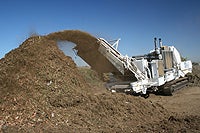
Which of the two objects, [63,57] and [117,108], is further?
[63,57]

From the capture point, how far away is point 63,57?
8281mm

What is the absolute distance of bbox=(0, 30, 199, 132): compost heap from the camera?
231 inches

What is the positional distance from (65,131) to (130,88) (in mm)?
5860

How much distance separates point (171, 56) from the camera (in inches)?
597

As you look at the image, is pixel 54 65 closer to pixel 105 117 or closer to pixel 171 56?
pixel 105 117

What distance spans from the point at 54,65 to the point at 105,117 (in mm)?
2175

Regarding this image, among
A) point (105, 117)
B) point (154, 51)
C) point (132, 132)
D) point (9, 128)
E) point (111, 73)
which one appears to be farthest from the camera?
point (154, 51)

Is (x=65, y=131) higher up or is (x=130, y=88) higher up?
(x=130, y=88)

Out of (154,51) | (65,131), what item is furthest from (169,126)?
(154,51)

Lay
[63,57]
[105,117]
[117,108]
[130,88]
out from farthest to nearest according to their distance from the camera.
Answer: [130,88] < [63,57] < [117,108] < [105,117]

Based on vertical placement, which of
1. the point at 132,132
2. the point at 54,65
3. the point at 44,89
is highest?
the point at 54,65

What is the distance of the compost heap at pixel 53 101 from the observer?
19.3 ft

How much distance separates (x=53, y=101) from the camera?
6.51 metres

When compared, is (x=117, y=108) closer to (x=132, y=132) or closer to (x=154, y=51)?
(x=132, y=132)
